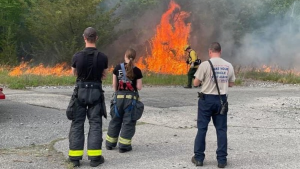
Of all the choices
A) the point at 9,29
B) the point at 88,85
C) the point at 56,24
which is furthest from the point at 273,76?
the point at 88,85

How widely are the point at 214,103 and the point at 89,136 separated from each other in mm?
1636

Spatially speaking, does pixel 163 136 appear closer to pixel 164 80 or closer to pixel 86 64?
pixel 86 64

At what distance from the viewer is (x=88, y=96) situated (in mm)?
5020

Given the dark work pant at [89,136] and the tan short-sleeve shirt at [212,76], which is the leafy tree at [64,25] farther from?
the tan short-sleeve shirt at [212,76]

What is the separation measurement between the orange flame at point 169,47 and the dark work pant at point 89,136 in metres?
14.5

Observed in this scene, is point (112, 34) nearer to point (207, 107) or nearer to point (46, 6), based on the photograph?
point (46, 6)

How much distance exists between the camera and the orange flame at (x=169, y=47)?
20578 millimetres

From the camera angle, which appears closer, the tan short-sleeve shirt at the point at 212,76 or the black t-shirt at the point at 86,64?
the black t-shirt at the point at 86,64

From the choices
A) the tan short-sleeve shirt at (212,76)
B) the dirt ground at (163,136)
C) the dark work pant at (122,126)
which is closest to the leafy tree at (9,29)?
the dirt ground at (163,136)

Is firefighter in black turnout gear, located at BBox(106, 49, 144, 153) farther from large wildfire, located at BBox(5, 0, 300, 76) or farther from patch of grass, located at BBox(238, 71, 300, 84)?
patch of grass, located at BBox(238, 71, 300, 84)

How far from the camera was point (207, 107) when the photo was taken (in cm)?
507

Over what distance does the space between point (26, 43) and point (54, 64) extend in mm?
4110

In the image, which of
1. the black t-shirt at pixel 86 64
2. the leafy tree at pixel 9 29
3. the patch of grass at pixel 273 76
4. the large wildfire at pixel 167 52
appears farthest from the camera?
the leafy tree at pixel 9 29

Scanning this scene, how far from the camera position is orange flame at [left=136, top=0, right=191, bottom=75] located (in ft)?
67.5
